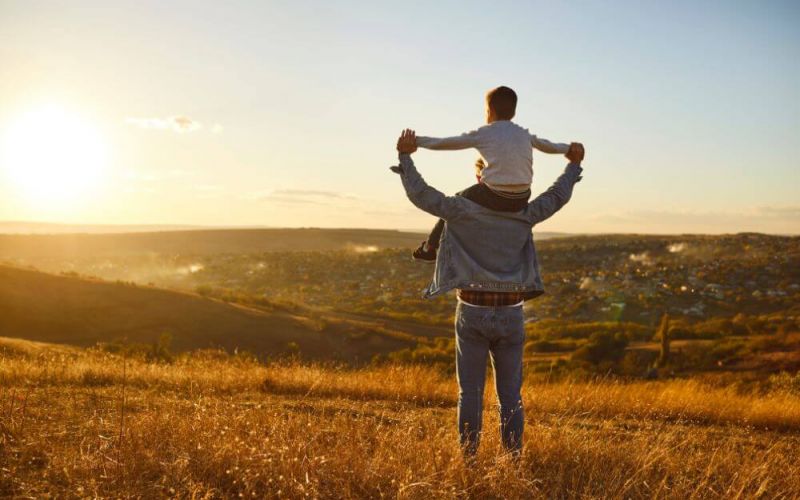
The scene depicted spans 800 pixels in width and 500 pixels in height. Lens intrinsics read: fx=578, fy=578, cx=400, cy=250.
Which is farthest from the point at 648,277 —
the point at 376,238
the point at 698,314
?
the point at 376,238

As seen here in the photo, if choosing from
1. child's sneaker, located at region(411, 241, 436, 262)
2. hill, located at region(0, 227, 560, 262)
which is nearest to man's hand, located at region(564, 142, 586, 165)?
child's sneaker, located at region(411, 241, 436, 262)

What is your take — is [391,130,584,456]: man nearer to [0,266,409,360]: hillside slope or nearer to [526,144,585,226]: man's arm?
[526,144,585,226]: man's arm

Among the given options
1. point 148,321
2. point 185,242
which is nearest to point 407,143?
point 148,321

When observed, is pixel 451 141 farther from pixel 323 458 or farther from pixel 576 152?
pixel 323 458

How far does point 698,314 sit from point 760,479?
3577 centimetres

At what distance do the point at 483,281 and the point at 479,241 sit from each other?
0.91ft

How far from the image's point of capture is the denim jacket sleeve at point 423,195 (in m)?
3.73

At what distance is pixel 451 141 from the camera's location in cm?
379

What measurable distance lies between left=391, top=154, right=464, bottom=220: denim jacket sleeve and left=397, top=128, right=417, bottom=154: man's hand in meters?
0.04

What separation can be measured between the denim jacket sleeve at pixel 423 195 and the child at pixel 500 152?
5.5 inches

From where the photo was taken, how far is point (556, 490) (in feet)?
12.0

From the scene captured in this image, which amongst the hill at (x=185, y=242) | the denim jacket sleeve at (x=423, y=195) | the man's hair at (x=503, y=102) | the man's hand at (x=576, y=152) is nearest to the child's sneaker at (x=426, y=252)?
the denim jacket sleeve at (x=423, y=195)

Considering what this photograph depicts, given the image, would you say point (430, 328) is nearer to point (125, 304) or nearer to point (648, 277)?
point (125, 304)

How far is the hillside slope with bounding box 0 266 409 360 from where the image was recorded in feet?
75.8
